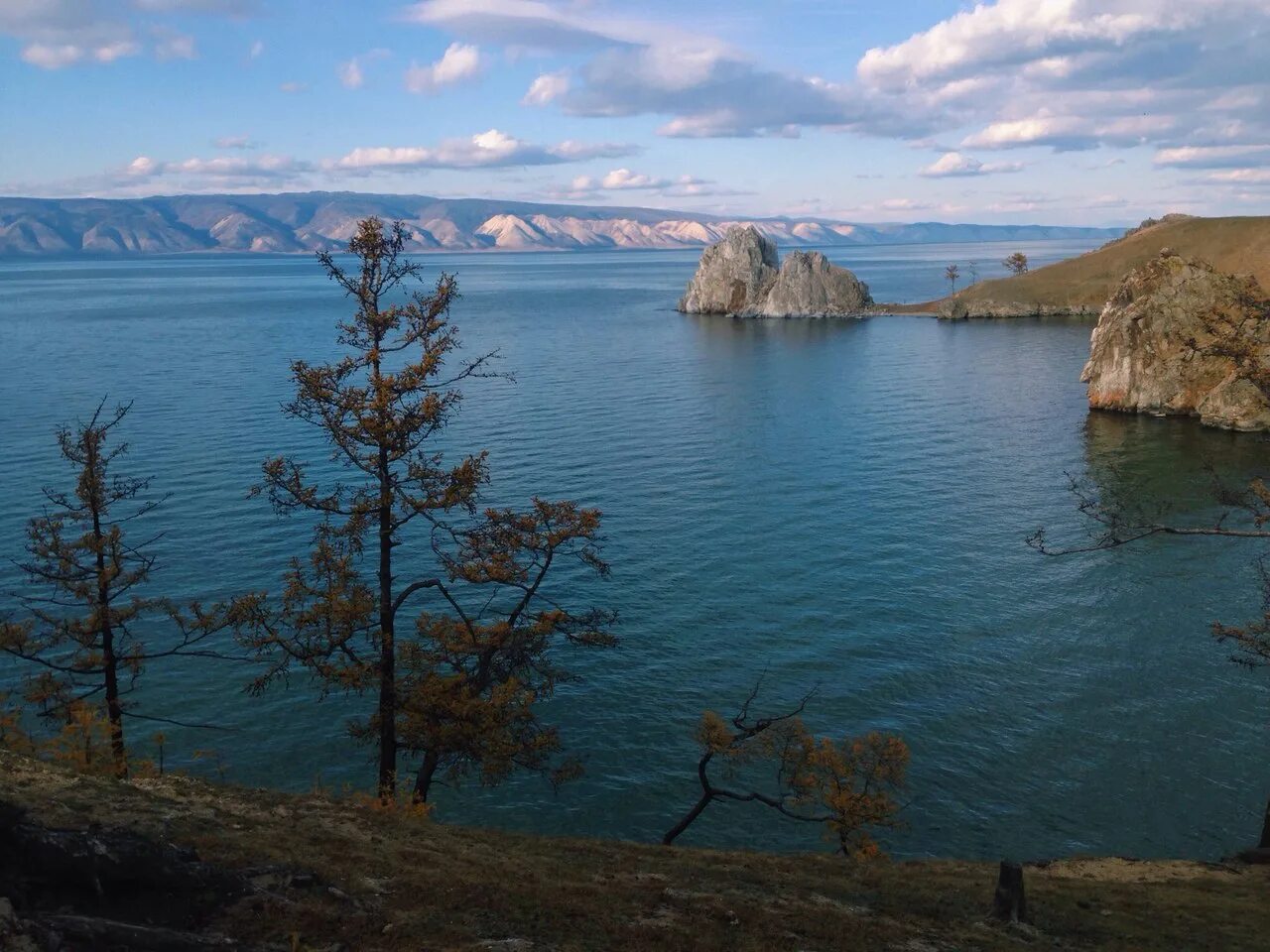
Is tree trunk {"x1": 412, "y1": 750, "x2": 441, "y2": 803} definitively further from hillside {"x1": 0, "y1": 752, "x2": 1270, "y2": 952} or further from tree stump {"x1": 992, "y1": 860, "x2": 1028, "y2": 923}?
tree stump {"x1": 992, "y1": 860, "x2": 1028, "y2": 923}

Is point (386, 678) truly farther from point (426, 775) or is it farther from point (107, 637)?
point (107, 637)

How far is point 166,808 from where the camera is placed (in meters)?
18.0

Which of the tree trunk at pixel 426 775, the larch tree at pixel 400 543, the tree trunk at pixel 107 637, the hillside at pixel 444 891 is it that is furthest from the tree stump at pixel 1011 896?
the tree trunk at pixel 107 637

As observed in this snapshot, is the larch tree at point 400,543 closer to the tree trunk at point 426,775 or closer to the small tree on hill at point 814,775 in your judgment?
the tree trunk at point 426,775

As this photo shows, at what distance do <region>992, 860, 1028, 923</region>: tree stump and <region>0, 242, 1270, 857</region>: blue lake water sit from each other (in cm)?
1274

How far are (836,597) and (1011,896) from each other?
3144 centimetres

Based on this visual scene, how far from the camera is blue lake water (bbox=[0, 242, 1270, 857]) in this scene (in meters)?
34.2

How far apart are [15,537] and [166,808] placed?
151 feet

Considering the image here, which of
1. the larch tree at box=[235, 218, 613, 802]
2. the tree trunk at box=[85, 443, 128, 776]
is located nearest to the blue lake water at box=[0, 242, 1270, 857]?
the tree trunk at box=[85, 443, 128, 776]

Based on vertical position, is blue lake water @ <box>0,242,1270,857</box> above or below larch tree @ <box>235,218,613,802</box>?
below

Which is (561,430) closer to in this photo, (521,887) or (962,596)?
(962,596)

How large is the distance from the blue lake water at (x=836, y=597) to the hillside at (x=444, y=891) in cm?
1083

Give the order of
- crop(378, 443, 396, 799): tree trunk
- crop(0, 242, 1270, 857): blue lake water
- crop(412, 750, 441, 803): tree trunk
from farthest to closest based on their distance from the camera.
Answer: crop(0, 242, 1270, 857): blue lake water
crop(412, 750, 441, 803): tree trunk
crop(378, 443, 396, 799): tree trunk

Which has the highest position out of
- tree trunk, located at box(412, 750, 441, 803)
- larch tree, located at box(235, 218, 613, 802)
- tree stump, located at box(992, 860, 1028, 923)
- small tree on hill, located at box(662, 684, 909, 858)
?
larch tree, located at box(235, 218, 613, 802)
